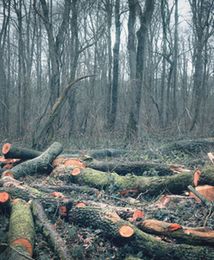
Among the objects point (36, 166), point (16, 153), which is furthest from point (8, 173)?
point (16, 153)

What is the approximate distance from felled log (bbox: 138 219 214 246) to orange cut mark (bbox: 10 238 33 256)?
5.70 feet

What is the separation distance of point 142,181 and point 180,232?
8.10 feet

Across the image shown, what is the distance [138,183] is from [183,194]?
98 centimetres

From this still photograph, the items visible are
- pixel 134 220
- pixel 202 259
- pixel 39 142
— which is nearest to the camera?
pixel 202 259

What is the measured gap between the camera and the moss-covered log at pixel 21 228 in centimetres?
496

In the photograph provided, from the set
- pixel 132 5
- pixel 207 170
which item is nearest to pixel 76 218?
pixel 207 170

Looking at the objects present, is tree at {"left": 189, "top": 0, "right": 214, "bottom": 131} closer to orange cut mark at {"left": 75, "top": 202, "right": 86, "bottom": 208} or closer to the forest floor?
the forest floor

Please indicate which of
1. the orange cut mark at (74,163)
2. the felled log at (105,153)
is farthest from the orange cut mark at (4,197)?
the felled log at (105,153)

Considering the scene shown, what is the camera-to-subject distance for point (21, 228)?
5.32 meters

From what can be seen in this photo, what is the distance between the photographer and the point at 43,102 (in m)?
15.4

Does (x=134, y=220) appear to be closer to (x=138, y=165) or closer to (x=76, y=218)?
(x=76, y=218)

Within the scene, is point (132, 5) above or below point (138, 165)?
above

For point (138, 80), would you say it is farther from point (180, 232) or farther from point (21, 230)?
point (21, 230)

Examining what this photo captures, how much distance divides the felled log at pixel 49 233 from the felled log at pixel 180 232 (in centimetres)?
133
